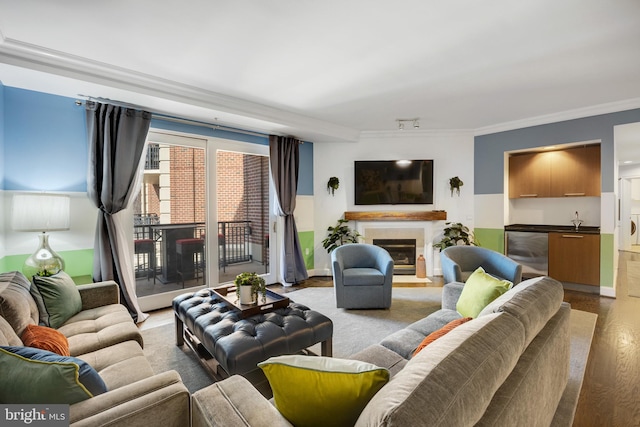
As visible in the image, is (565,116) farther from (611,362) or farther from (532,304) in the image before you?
(532,304)

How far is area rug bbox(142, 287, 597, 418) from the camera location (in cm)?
218

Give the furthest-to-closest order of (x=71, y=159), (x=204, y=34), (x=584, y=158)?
(x=584, y=158), (x=71, y=159), (x=204, y=34)

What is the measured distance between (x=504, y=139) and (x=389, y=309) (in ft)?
11.7

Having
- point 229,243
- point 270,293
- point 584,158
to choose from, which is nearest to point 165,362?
Answer: point 270,293

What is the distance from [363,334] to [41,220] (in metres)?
3.08

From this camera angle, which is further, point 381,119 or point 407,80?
point 381,119

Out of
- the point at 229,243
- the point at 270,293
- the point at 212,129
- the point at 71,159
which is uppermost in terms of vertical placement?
the point at 212,129

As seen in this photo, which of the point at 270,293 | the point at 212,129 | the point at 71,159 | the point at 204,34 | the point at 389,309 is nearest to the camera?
the point at 204,34

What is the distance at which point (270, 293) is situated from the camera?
272 centimetres

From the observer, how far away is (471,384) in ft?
2.80

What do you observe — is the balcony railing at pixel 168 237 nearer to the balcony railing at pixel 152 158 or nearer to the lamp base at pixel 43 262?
the balcony railing at pixel 152 158

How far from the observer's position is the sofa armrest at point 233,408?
94 centimetres

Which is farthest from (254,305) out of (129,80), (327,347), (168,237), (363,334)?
(129,80)

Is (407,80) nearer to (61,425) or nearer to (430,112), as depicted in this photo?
(430,112)
